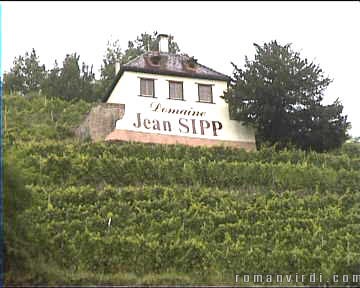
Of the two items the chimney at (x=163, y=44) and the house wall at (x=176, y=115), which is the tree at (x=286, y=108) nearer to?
the house wall at (x=176, y=115)

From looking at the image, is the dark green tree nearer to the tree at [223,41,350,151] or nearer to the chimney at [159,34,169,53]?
the chimney at [159,34,169,53]

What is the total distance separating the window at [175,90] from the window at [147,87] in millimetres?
953

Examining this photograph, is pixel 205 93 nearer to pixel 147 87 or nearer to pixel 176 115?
pixel 176 115

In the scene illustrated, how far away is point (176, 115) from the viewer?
35.1m

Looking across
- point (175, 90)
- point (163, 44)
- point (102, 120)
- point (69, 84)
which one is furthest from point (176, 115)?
point (69, 84)

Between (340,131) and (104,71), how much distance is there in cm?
2588

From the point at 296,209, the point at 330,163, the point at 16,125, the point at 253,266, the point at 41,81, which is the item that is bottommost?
the point at 253,266

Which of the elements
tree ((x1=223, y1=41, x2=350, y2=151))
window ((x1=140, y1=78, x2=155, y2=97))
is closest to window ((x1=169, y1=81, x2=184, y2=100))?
window ((x1=140, y1=78, x2=155, y2=97))

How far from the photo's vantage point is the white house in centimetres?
3434

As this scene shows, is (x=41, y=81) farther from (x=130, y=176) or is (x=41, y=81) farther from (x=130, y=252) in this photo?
(x=130, y=252)

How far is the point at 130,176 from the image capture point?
1066 inches

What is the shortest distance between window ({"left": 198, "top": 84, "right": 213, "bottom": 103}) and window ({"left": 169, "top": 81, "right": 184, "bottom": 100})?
105 cm

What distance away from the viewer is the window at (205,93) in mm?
36375

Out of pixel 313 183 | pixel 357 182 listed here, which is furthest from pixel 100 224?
pixel 357 182
